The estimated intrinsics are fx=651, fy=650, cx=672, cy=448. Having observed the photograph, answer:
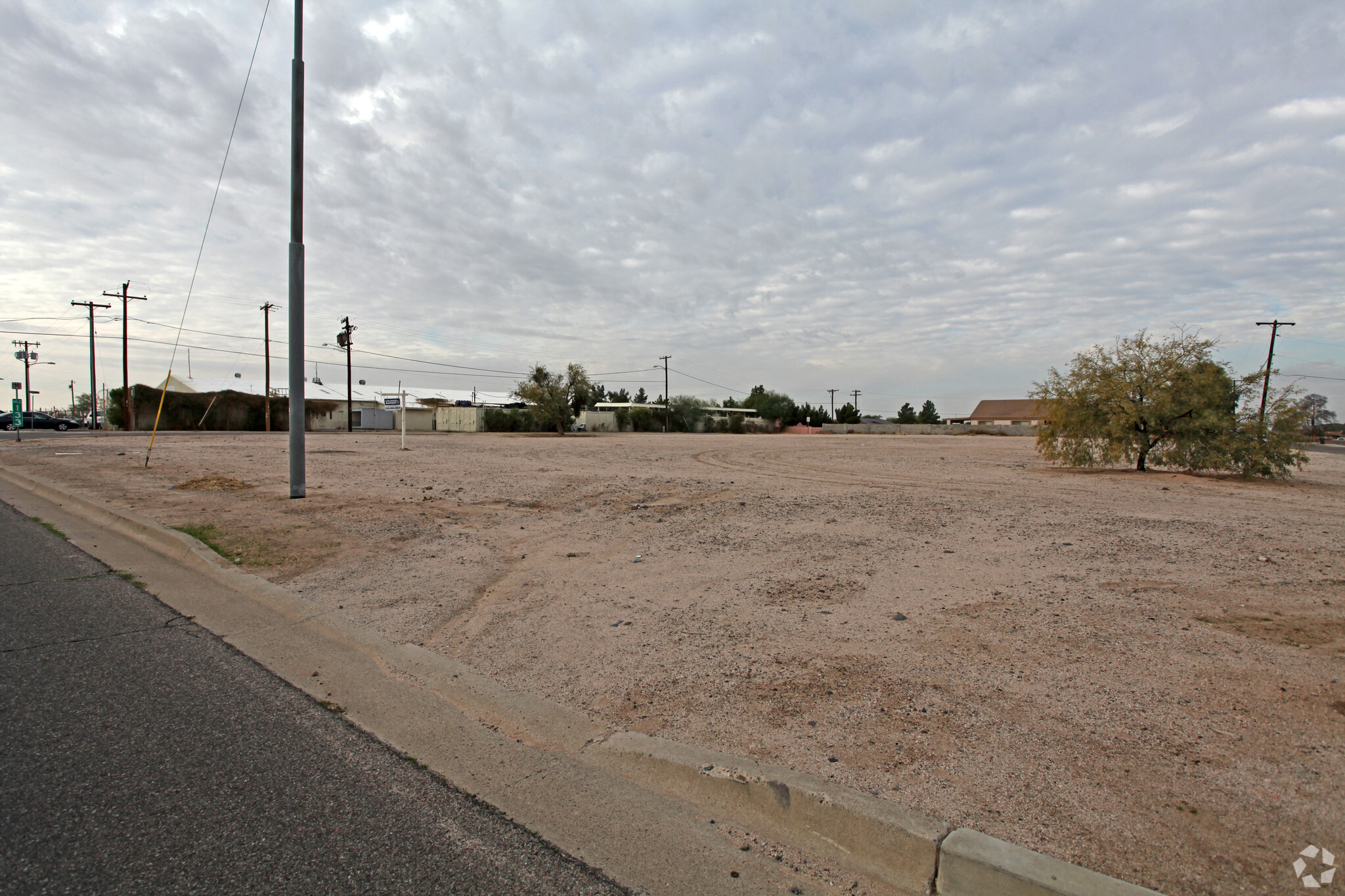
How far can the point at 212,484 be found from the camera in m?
13.6

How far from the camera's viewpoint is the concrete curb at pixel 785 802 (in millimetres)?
2256

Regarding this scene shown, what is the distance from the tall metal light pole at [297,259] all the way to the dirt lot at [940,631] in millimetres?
910

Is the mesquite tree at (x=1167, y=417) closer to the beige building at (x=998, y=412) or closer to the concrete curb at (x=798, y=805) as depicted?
the concrete curb at (x=798, y=805)

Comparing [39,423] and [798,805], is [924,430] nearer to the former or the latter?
[798,805]

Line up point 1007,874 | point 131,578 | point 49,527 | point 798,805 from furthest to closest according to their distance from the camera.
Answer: point 49,527, point 131,578, point 798,805, point 1007,874

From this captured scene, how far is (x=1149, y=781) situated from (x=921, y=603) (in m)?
2.83

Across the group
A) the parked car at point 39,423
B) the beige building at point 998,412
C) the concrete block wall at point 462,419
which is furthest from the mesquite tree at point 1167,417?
the beige building at point 998,412

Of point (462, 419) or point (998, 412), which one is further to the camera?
point (998, 412)

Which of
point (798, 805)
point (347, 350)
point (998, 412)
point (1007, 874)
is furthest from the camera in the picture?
point (998, 412)

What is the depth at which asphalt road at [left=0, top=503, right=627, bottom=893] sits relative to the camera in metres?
2.34

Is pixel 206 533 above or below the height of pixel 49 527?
above

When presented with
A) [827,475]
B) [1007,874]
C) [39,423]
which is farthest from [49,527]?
[39,423]

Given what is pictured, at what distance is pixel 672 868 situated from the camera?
2455mm

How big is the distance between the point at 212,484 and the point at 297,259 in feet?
17.6
